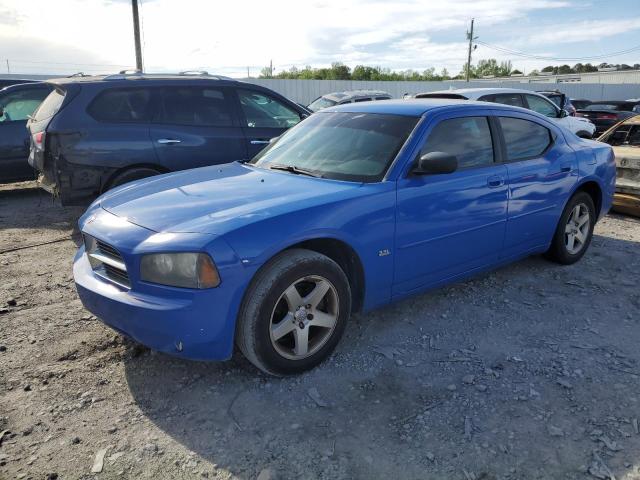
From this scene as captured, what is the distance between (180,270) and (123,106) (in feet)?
13.5

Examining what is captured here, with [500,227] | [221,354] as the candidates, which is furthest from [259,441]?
[500,227]

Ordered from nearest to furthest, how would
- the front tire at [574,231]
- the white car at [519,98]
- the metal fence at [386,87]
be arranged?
1. the front tire at [574,231]
2. the white car at [519,98]
3. the metal fence at [386,87]

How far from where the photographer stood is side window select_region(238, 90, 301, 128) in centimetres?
686

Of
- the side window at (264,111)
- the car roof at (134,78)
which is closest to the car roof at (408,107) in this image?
the side window at (264,111)

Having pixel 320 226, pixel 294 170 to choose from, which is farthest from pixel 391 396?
pixel 294 170

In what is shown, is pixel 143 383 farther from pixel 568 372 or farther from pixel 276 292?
pixel 568 372

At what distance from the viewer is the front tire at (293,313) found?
287 centimetres

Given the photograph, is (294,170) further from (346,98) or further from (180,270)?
(346,98)

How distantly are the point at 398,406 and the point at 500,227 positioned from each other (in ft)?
6.30

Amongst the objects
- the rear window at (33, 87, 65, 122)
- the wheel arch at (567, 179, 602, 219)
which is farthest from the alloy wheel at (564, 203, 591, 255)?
the rear window at (33, 87, 65, 122)

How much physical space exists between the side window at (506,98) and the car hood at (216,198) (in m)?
6.16

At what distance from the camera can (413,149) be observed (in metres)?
3.62

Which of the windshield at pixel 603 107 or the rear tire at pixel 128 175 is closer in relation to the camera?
the rear tire at pixel 128 175

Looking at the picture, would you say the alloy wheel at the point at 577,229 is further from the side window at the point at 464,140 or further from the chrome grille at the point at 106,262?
the chrome grille at the point at 106,262
